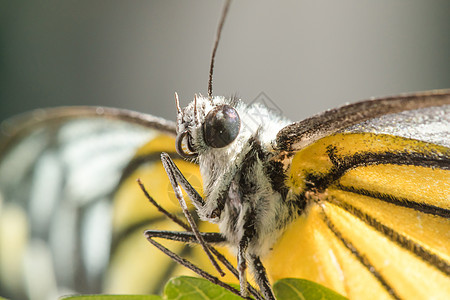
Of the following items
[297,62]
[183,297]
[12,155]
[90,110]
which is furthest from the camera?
[297,62]

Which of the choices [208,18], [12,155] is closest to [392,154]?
[12,155]

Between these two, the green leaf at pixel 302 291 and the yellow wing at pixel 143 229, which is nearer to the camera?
the green leaf at pixel 302 291

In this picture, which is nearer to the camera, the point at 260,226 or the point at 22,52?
the point at 260,226

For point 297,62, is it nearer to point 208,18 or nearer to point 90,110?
point 208,18

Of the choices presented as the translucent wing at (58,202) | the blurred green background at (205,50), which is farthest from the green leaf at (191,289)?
the blurred green background at (205,50)

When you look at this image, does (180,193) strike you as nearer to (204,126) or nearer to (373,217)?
(204,126)

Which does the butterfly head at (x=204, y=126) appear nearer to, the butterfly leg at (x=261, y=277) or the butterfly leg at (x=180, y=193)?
the butterfly leg at (x=180, y=193)

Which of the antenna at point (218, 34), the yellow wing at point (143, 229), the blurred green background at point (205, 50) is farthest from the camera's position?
the blurred green background at point (205, 50)

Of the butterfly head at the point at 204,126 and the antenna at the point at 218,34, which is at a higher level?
the antenna at the point at 218,34
